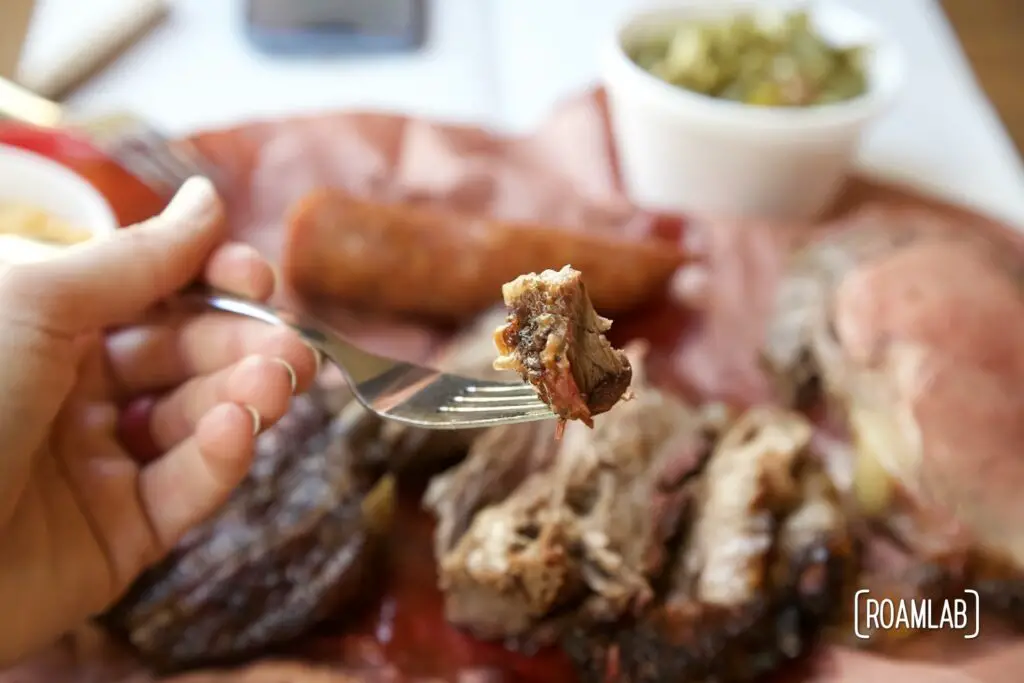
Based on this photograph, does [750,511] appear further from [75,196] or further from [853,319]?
[75,196]

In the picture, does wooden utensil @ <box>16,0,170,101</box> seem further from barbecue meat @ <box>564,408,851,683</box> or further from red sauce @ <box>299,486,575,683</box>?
barbecue meat @ <box>564,408,851,683</box>

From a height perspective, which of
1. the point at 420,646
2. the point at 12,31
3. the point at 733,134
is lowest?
the point at 420,646

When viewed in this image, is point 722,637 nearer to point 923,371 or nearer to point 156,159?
point 923,371

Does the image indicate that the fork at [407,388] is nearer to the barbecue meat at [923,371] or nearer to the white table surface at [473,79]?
the barbecue meat at [923,371]

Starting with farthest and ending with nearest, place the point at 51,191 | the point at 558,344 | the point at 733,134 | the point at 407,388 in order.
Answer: the point at 733,134 → the point at 51,191 → the point at 407,388 → the point at 558,344

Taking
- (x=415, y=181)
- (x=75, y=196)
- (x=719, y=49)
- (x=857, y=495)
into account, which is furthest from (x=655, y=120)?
(x=75, y=196)

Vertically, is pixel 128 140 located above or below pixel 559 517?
above

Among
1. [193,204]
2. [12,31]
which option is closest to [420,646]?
[193,204]

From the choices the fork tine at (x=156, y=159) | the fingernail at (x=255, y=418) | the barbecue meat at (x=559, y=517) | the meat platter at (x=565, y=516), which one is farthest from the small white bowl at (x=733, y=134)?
the fingernail at (x=255, y=418)

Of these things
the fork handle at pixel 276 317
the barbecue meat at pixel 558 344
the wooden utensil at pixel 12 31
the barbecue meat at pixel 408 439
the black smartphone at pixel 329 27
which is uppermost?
the barbecue meat at pixel 558 344
